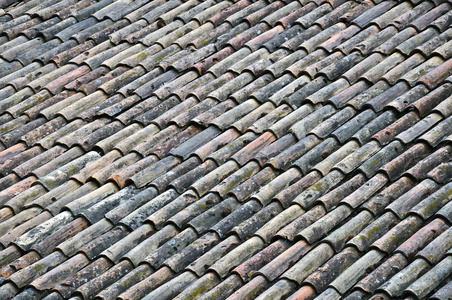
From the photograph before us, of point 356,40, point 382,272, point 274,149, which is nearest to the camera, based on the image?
point 382,272

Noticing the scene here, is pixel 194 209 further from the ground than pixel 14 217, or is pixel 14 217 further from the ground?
pixel 14 217

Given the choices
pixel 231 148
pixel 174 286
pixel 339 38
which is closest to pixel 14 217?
pixel 174 286

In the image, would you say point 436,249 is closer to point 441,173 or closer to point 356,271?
point 356,271

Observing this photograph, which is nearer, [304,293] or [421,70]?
[304,293]

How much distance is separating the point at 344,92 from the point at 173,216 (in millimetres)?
1881

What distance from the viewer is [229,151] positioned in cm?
493

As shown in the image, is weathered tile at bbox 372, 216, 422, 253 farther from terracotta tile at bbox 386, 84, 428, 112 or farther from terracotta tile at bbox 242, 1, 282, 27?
terracotta tile at bbox 242, 1, 282, 27

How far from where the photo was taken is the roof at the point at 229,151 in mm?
3947

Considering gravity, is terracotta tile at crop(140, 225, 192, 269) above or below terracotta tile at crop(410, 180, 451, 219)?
above

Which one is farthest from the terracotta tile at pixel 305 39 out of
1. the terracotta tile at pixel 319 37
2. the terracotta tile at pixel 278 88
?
the terracotta tile at pixel 278 88

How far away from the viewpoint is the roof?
3.95m

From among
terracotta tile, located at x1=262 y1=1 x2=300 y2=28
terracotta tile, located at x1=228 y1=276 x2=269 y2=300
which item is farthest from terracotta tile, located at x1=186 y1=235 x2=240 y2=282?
terracotta tile, located at x1=262 y1=1 x2=300 y2=28

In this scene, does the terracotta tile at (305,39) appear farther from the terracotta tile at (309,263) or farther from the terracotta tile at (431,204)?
the terracotta tile at (309,263)

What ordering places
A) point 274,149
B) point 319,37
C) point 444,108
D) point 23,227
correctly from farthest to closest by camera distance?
point 319,37 < point 274,149 < point 444,108 < point 23,227
